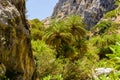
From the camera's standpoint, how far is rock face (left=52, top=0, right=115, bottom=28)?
405 feet

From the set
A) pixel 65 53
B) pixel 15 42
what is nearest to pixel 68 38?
pixel 65 53

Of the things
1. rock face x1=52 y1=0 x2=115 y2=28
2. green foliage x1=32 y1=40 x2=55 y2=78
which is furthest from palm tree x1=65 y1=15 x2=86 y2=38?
rock face x1=52 y1=0 x2=115 y2=28

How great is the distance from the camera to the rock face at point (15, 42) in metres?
19.9

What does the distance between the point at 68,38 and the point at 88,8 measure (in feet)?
296

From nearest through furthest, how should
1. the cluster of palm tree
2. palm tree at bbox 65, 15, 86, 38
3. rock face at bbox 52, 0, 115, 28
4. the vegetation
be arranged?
1. the vegetation
2. the cluster of palm tree
3. palm tree at bbox 65, 15, 86, 38
4. rock face at bbox 52, 0, 115, 28

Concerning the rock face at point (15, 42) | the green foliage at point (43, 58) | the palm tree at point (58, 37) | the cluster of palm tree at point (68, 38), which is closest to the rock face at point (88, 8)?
the cluster of palm tree at point (68, 38)

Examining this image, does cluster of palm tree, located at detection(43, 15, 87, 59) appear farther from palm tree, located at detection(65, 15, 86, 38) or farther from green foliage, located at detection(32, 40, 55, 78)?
green foliage, located at detection(32, 40, 55, 78)

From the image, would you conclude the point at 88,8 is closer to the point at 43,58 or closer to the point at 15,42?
the point at 43,58

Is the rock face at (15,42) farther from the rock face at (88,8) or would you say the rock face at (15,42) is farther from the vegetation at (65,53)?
the rock face at (88,8)

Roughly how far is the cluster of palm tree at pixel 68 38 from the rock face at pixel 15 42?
17.1m

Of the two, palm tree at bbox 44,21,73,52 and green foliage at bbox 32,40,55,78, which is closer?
green foliage at bbox 32,40,55,78

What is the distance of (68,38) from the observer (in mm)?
42094

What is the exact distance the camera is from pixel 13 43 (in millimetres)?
21453

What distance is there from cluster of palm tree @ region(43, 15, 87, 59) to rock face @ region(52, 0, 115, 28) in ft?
236
